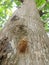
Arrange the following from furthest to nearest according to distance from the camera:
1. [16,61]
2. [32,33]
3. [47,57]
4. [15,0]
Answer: [15,0], [32,33], [47,57], [16,61]

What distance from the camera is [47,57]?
1385 millimetres

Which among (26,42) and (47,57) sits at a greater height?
(26,42)

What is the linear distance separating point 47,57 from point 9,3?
4234mm

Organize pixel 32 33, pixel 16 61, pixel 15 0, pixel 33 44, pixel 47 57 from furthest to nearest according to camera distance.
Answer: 1. pixel 15 0
2. pixel 32 33
3. pixel 33 44
4. pixel 47 57
5. pixel 16 61

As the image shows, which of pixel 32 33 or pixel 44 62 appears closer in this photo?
pixel 44 62

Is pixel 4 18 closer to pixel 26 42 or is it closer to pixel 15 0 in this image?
pixel 15 0

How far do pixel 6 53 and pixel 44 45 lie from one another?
46cm

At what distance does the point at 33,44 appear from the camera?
59.8 inches

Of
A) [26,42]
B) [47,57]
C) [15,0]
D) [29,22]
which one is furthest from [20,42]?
[15,0]

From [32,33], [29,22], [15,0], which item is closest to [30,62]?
[32,33]

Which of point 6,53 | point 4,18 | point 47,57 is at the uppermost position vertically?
point 6,53

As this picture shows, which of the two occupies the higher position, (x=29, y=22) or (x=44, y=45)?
(x=29, y=22)

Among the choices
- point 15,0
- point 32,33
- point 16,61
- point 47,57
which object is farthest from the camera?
point 15,0

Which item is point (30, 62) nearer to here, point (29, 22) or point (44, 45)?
point (44, 45)
